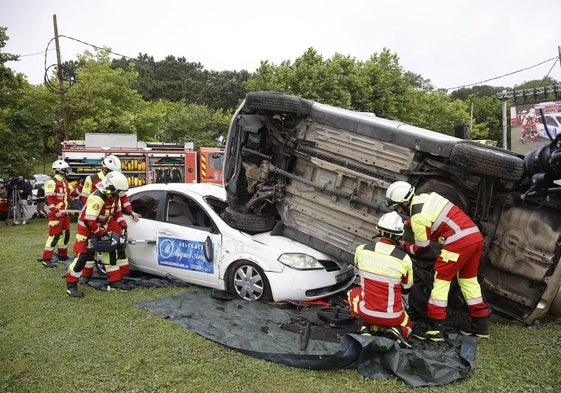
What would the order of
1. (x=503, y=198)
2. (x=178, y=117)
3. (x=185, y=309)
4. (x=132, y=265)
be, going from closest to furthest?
(x=503, y=198) → (x=185, y=309) → (x=132, y=265) → (x=178, y=117)

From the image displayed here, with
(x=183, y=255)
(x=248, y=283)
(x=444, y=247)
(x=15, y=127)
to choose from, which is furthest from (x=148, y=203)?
(x=15, y=127)

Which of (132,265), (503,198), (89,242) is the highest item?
(503,198)

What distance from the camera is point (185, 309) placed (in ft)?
16.6

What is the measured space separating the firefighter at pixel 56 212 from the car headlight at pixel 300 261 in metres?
4.34

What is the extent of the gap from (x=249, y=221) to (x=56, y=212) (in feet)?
12.8

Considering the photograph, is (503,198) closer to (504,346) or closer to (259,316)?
(504,346)

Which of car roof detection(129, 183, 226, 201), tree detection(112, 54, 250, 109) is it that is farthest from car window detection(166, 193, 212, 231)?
tree detection(112, 54, 250, 109)

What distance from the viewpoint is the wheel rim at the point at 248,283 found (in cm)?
524

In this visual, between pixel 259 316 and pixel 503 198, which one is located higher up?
pixel 503 198

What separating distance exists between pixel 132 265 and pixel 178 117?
2662cm

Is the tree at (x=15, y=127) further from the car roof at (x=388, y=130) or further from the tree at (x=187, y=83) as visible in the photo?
the tree at (x=187, y=83)

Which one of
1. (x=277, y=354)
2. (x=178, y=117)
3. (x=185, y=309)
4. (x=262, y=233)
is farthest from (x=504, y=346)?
(x=178, y=117)

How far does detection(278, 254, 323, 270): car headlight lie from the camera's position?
513cm

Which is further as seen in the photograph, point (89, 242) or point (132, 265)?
point (132, 265)
